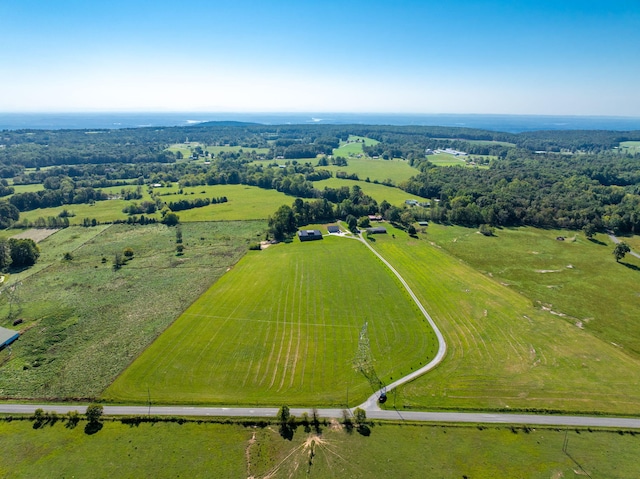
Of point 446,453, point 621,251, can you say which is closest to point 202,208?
point 446,453

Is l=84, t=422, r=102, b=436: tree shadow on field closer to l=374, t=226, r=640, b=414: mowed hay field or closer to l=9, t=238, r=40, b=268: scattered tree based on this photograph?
l=374, t=226, r=640, b=414: mowed hay field

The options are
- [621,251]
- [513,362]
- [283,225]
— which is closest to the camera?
[513,362]

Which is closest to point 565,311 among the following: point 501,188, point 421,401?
point 421,401

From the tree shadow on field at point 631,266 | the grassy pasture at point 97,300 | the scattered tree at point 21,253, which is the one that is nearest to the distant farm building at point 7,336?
the grassy pasture at point 97,300

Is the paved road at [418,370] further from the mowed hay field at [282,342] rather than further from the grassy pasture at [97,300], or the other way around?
the grassy pasture at [97,300]

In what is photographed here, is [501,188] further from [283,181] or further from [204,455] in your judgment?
[204,455]

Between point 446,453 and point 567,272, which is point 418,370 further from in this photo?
point 567,272

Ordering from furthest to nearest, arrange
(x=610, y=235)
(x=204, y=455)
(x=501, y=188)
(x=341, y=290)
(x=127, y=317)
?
(x=501, y=188)
(x=610, y=235)
(x=341, y=290)
(x=127, y=317)
(x=204, y=455)
